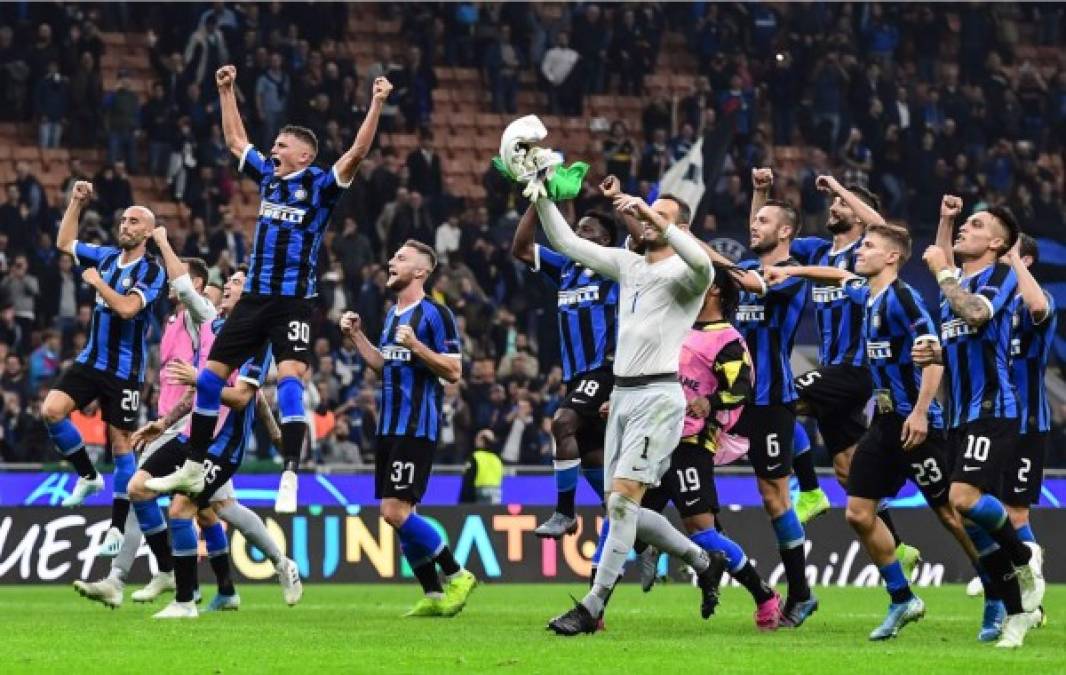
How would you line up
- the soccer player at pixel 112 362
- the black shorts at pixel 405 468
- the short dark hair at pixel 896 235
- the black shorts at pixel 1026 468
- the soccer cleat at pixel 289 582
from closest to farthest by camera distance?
the black shorts at pixel 1026 468 < the short dark hair at pixel 896 235 < the black shorts at pixel 405 468 < the soccer cleat at pixel 289 582 < the soccer player at pixel 112 362

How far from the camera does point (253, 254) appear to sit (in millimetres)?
14555

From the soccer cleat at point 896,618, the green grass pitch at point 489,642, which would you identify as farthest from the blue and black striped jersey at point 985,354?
the green grass pitch at point 489,642

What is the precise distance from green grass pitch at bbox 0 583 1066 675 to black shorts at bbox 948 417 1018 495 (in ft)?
3.18

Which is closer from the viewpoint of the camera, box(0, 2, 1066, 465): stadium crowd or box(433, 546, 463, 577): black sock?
box(433, 546, 463, 577): black sock

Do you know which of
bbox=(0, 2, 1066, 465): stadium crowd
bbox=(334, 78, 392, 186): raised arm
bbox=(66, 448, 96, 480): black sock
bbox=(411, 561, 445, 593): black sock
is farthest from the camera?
bbox=(0, 2, 1066, 465): stadium crowd

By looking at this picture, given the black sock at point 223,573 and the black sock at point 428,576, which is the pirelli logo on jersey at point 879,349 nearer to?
the black sock at point 428,576

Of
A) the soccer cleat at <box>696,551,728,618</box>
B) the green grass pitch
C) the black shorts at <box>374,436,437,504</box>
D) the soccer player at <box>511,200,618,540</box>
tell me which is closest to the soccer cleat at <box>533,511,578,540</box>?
the soccer player at <box>511,200,618,540</box>

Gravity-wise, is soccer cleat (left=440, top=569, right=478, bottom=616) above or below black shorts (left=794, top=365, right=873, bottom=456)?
below

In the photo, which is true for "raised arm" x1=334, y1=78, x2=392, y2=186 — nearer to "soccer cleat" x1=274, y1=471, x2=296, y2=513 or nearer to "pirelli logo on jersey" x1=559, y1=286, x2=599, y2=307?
"pirelli logo on jersey" x1=559, y1=286, x2=599, y2=307

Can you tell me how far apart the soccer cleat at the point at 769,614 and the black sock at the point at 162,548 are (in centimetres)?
481

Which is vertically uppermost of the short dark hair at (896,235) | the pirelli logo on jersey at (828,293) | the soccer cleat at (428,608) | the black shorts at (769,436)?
the short dark hair at (896,235)

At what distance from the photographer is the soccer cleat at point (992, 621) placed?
12289 mm

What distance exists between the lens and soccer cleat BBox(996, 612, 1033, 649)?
38.3 ft

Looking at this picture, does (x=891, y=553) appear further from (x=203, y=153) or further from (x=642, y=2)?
(x=642, y=2)
